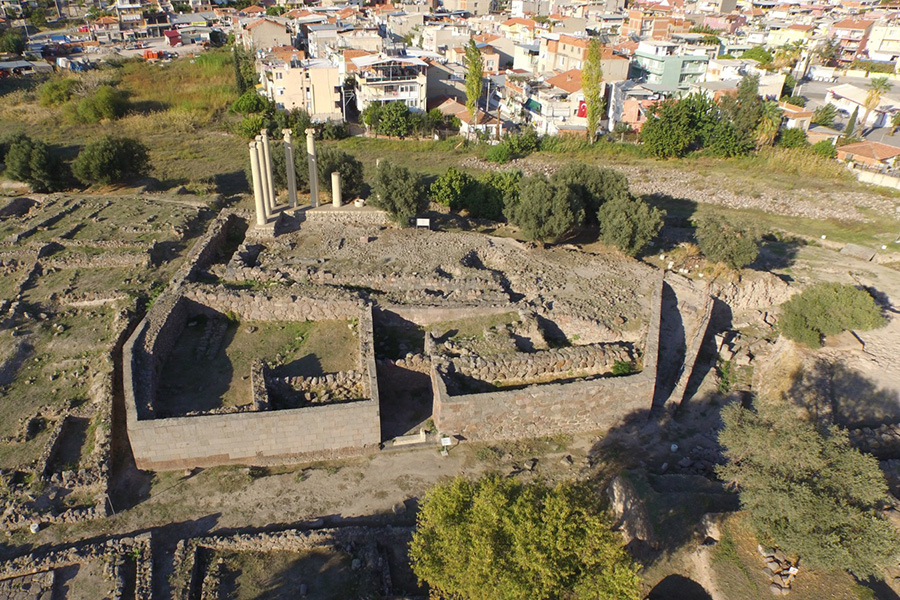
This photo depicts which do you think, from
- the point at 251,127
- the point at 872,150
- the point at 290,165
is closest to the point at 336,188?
the point at 290,165

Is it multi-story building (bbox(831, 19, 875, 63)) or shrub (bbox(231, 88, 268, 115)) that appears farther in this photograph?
multi-story building (bbox(831, 19, 875, 63))

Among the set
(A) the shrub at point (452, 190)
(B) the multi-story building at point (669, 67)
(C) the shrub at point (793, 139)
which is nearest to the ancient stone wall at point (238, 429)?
(A) the shrub at point (452, 190)

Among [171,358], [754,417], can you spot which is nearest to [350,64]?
[171,358]

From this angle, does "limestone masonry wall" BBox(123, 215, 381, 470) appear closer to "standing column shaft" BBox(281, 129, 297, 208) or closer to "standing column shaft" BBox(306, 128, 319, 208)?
"standing column shaft" BBox(281, 129, 297, 208)

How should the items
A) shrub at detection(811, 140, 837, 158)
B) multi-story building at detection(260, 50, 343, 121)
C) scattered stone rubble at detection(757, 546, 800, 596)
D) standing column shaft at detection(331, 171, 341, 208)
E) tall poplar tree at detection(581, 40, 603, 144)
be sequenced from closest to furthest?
scattered stone rubble at detection(757, 546, 800, 596) < standing column shaft at detection(331, 171, 341, 208) < shrub at detection(811, 140, 837, 158) < tall poplar tree at detection(581, 40, 603, 144) < multi-story building at detection(260, 50, 343, 121)

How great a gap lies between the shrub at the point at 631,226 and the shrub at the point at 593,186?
2053 mm

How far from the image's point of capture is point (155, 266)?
20.8m

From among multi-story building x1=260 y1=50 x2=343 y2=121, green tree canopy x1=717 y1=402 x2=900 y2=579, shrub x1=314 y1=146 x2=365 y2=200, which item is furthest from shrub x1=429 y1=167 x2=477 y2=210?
multi-story building x1=260 y1=50 x2=343 y2=121

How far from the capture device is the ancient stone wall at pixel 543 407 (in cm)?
1411

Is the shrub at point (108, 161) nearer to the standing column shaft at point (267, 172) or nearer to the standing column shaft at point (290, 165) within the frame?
the standing column shaft at point (267, 172)

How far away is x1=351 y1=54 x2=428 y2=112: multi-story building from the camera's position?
148 feet

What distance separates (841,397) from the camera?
1648cm

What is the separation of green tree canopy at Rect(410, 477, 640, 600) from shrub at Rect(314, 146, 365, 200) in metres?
19.6

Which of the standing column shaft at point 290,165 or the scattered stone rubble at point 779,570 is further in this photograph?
the standing column shaft at point 290,165
